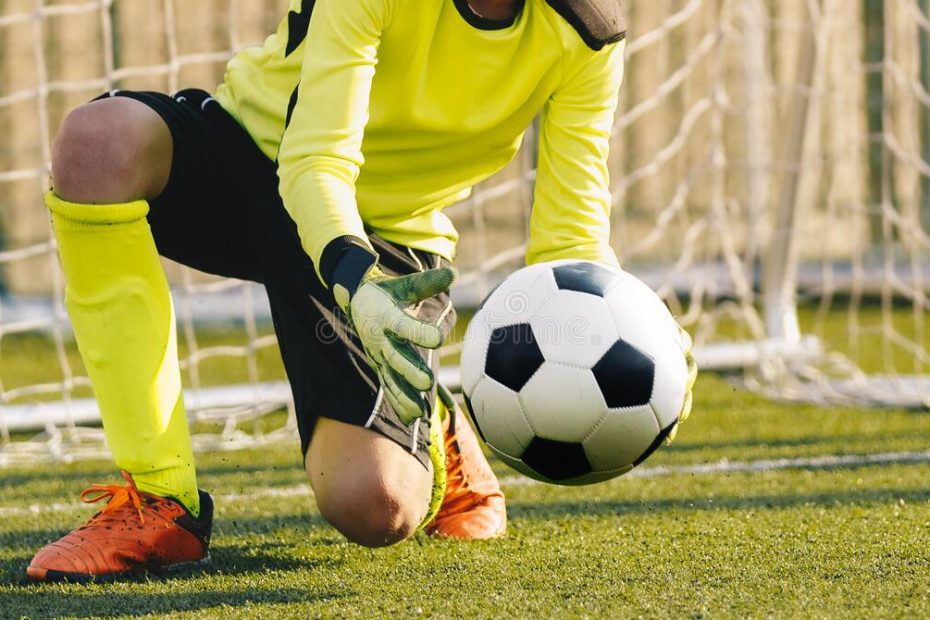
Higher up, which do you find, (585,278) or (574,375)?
(585,278)

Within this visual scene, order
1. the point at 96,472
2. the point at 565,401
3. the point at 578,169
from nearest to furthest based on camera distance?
the point at 565,401
the point at 578,169
the point at 96,472

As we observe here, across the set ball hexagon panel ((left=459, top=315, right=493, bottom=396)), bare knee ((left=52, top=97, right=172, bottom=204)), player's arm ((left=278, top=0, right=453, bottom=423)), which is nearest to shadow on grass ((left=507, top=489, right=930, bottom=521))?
ball hexagon panel ((left=459, top=315, right=493, bottom=396))

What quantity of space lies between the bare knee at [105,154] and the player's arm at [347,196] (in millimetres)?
309

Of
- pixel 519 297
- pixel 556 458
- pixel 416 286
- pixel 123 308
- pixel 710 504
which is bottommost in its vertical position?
pixel 710 504

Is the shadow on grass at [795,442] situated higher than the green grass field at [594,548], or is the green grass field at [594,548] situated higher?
the green grass field at [594,548]

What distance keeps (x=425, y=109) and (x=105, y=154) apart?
0.61 m

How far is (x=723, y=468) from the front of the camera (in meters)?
3.26

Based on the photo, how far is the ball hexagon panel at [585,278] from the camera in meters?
2.21

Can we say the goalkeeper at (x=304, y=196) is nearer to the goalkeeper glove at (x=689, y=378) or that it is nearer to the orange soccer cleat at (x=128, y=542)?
the orange soccer cleat at (x=128, y=542)

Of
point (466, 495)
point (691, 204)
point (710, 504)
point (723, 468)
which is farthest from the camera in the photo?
point (691, 204)

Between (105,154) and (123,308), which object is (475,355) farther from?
(105,154)

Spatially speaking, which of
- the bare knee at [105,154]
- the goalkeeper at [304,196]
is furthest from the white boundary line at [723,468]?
the bare knee at [105,154]

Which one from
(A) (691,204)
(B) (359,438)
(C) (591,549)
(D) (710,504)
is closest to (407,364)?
(B) (359,438)

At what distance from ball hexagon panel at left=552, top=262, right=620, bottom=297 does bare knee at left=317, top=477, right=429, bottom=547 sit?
51 cm
